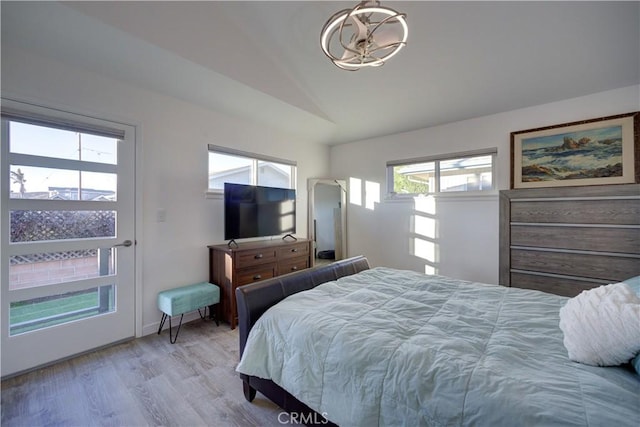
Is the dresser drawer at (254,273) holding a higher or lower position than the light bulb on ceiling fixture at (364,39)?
lower

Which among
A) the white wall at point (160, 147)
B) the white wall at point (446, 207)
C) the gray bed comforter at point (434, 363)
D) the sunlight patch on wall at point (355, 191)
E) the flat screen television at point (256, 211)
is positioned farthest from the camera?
the sunlight patch on wall at point (355, 191)

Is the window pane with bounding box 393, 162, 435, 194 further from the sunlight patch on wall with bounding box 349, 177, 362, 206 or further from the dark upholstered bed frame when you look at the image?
the dark upholstered bed frame

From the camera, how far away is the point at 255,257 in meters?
3.07

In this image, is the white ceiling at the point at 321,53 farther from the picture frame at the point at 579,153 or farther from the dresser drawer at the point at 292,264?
the dresser drawer at the point at 292,264

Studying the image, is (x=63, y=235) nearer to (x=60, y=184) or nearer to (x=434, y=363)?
(x=60, y=184)

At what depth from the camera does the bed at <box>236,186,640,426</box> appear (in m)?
0.88

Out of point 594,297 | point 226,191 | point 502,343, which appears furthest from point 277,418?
point 226,191

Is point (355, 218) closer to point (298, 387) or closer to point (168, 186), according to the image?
point (168, 186)

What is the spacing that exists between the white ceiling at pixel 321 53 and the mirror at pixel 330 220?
5.19 ft

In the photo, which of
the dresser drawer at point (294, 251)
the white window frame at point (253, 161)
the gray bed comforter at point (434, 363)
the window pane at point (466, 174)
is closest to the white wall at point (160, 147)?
the white window frame at point (253, 161)

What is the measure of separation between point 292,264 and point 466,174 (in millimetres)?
2660

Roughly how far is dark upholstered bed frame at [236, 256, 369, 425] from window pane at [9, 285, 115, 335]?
1.65 meters

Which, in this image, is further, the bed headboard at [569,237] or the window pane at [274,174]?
the window pane at [274,174]

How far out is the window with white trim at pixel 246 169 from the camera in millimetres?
3369
